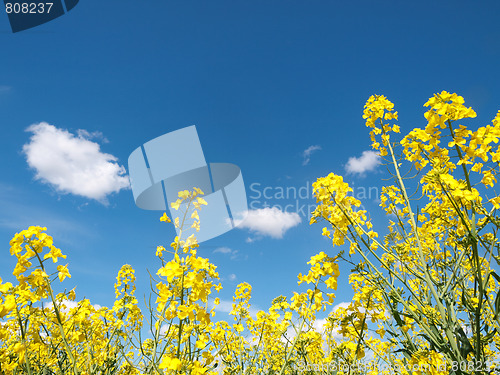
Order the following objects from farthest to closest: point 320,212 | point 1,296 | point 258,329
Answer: point 258,329 < point 320,212 < point 1,296

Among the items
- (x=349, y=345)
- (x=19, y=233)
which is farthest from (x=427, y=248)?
(x=19, y=233)

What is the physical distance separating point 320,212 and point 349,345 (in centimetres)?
146

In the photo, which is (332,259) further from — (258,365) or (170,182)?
(170,182)

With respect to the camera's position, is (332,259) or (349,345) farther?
(349,345)

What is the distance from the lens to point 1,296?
80.7 inches

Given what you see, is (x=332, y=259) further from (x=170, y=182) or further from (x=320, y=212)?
(x=170, y=182)

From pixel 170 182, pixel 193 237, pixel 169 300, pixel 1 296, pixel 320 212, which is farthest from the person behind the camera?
pixel 170 182

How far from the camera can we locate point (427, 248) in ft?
11.7

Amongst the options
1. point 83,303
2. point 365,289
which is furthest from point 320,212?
point 83,303

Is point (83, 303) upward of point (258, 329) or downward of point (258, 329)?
upward

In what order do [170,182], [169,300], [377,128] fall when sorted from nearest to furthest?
1. [169,300]
2. [377,128]
3. [170,182]


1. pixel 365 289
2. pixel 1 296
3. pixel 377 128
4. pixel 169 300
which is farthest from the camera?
pixel 377 128

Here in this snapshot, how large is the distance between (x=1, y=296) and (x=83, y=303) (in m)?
1.80

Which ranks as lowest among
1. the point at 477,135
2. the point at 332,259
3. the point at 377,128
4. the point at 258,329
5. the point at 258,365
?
the point at 258,365
